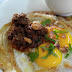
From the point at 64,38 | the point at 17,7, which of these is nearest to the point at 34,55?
the point at 64,38

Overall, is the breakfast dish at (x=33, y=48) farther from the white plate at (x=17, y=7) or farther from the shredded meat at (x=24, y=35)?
the white plate at (x=17, y=7)

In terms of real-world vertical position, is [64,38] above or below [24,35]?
below

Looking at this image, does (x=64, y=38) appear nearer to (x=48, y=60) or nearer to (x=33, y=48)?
(x=48, y=60)

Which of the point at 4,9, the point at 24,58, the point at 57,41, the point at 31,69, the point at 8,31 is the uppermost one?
the point at 4,9

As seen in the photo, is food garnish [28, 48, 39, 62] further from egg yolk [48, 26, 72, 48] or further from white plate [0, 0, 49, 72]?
white plate [0, 0, 49, 72]

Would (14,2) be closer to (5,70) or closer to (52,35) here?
(52,35)

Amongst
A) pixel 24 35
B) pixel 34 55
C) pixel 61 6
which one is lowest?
pixel 34 55

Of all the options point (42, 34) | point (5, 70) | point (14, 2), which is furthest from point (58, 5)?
point (5, 70)

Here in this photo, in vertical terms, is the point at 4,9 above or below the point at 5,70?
above
